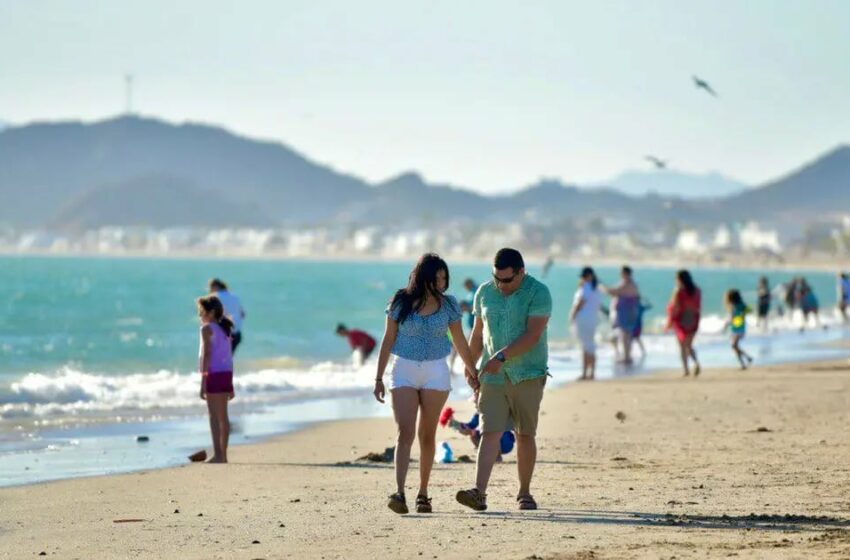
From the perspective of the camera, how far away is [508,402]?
9406mm

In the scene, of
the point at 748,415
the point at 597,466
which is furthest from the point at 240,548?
the point at 748,415

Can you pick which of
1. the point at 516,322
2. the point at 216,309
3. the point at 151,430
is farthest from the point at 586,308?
the point at 516,322

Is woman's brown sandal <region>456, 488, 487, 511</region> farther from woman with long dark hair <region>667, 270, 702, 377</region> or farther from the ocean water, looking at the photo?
woman with long dark hair <region>667, 270, 702, 377</region>

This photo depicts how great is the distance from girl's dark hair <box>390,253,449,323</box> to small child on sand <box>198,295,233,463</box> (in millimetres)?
4111

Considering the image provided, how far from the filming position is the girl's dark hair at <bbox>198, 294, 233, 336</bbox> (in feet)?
42.7

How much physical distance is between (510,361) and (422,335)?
0.53m

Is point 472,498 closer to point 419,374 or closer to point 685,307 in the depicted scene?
point 419,374

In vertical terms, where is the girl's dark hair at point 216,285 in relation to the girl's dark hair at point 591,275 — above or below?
below

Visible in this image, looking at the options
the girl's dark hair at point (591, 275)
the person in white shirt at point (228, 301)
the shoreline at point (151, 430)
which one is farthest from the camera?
the girl's dark hair at point (591, 275)

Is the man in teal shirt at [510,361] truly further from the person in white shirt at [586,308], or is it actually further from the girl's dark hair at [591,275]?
the person in white shirt at [586,308]

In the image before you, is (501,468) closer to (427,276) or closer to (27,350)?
(427,276)

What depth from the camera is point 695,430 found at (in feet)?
48.4

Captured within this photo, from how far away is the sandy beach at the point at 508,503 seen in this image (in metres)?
8.20

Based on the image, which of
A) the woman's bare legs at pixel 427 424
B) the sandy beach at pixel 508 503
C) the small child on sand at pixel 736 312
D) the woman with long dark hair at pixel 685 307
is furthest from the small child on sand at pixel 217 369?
the small child on sand at pixel 736 312
